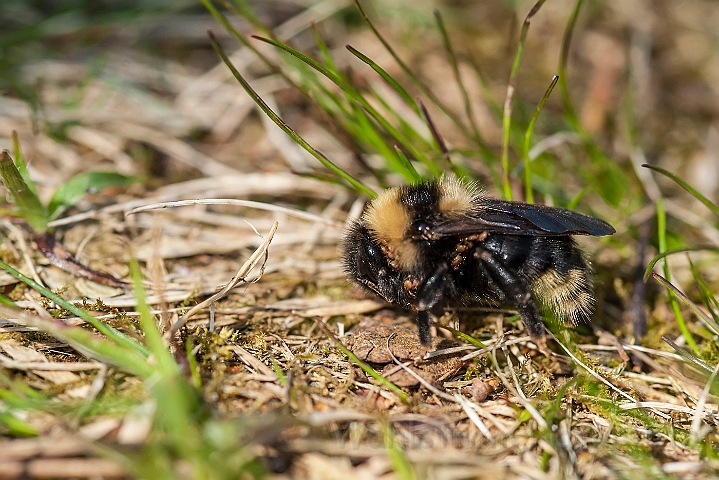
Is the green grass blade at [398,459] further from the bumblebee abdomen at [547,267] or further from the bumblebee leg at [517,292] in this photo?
the bumblebee abdomen at [547,267]

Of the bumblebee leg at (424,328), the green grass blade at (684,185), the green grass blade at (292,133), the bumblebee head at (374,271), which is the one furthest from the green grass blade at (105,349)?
the green grass blade at (684,185)

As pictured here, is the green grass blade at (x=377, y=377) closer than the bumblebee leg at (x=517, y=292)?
Yes

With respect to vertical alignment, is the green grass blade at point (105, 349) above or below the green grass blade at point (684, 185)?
below

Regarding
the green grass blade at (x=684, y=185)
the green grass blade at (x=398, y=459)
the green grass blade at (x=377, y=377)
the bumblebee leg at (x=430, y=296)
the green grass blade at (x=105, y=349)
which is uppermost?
the green grass blade at (x=684, y=185)

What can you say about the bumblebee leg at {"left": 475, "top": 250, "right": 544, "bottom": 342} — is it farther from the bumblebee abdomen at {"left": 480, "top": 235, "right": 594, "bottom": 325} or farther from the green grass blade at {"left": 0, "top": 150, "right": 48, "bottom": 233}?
the green grass blade at {"left": 0, "top": 150, "right": 48, "bottom": 233}

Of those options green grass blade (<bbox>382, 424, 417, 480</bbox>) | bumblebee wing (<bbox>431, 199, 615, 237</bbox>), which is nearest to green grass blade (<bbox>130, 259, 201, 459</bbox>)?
green grass blade (<bbox>382, 424, 417, 480</bbox>)

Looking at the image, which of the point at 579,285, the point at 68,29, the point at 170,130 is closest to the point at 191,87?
the point at 170,130

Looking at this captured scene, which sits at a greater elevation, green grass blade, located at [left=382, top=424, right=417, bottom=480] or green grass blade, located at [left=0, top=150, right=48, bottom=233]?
green grass blade, located at [left=0, top=150, right=48, bottom=233]

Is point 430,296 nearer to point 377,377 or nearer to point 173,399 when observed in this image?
point 377,377
